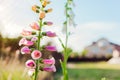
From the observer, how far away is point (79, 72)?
49.4ft

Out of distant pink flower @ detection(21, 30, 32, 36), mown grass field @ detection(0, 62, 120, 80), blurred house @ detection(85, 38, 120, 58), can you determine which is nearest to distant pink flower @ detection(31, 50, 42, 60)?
distant pink flower @ detection(21, 30, 32, 36)

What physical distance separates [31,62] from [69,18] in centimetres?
90

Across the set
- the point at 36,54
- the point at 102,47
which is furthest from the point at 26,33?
the point at 102,47

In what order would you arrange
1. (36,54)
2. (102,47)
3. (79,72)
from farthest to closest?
1. (102,47)
2. (79,72)
3. (36,54)

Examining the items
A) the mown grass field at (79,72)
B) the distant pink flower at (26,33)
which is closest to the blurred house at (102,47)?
the mown grass field at (79,72)

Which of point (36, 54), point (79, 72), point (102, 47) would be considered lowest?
point (102, 47)

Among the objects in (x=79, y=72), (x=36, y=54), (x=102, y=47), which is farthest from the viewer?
(x=102, y=47)

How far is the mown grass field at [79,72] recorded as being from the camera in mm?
5102

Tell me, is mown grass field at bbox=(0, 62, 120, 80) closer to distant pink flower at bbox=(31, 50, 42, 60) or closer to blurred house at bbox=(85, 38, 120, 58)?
distant pink flower at bbox=(31, 50, 42, 60)

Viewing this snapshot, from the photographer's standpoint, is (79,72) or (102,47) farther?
(102,47)

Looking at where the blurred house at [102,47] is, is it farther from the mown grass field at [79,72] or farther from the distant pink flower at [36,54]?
the distant pink flower at [36,54]

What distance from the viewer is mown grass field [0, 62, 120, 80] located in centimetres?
510

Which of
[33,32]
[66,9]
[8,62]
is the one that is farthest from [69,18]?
A: [8,62]

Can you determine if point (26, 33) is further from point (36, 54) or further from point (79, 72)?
point (79, 72)
